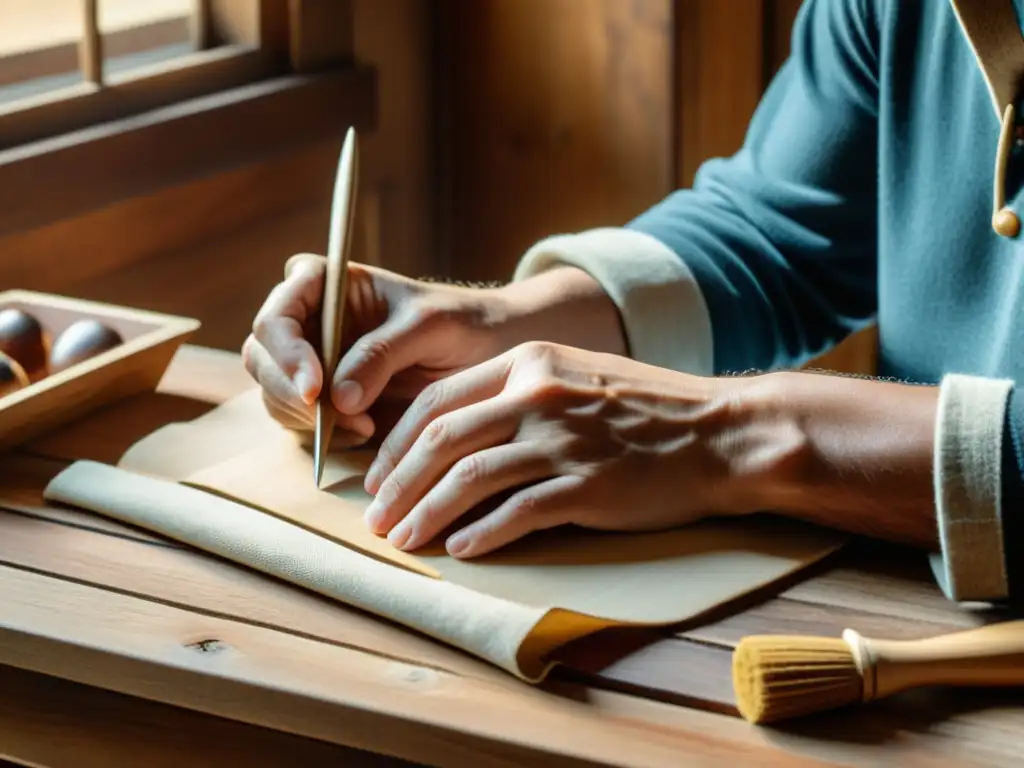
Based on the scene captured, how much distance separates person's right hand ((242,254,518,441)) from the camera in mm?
936

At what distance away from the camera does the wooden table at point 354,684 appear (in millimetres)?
633

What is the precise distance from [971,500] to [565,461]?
0.22 meters

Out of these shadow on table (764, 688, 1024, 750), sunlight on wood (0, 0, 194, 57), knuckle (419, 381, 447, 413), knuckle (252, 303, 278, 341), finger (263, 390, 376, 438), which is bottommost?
shadow on table (764, 688, 1024, 750)

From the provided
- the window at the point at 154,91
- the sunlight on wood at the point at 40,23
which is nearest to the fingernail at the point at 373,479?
the window at the point at 154,91

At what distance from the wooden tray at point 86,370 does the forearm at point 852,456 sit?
48cm

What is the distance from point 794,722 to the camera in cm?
64

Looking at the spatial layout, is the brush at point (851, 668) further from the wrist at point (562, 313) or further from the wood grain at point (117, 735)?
the wrist at point (562, 313)

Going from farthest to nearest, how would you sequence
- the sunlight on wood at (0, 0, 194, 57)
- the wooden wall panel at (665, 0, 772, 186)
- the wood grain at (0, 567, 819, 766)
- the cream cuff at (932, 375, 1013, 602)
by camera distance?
the wooden wall panel at (665, 0, 772, 186) → the sunlight on wood at (0, 0, 194, 57) → the cream cuff at (932, 375, 1013, 602) → the wood grain at (0, 567, 819, 766)

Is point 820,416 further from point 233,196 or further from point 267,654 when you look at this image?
point 233,196

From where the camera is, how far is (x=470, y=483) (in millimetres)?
808

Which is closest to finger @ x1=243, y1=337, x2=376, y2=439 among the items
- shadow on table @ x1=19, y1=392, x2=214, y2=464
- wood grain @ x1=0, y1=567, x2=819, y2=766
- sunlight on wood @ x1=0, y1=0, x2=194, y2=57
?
shadow on table @ x1=19, y1=392, x2=214, y2=464

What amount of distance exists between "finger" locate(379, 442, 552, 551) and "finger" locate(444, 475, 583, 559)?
0.01 meters

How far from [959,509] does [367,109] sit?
1.25 m

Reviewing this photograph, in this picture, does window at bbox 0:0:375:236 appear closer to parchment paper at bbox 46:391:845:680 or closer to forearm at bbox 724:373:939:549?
parchment paper at bbox 46:391:845:680
